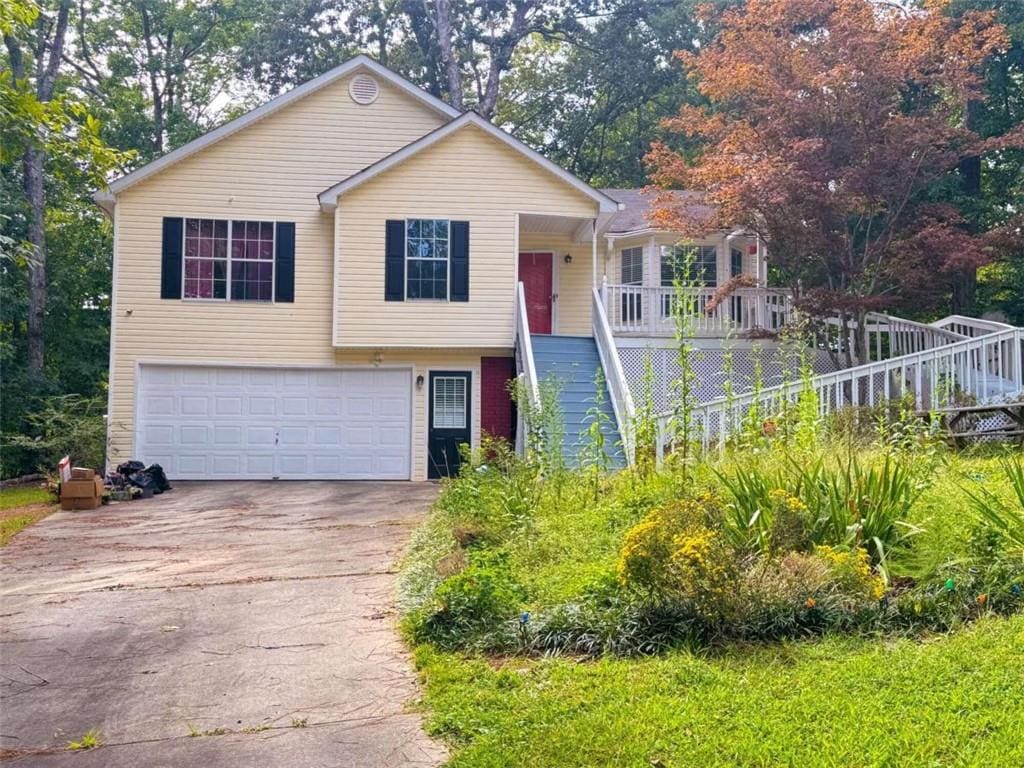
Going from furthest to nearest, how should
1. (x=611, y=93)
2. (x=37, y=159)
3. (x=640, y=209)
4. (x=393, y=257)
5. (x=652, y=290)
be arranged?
(x=611, y=93) → (x=37, y=159) → (x=640, y=209) → (x=652, y=290) → (x=393, y=257)

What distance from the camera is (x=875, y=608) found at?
4406mm

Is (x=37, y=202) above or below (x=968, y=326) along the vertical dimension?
above

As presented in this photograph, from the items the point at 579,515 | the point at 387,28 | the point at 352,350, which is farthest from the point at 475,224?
the point at 387,28

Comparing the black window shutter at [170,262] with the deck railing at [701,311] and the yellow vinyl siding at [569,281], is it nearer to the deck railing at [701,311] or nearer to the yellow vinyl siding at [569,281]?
the yellow vinyl siding at [569,281]

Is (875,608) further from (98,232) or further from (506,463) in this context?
(98,232)

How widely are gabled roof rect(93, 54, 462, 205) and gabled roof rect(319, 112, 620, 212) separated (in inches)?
50.4

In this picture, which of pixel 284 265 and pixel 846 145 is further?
pixel 284 265

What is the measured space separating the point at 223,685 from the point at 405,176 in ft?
37.6

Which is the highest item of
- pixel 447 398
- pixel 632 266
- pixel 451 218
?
pixel 451 218

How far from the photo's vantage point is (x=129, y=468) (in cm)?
1309

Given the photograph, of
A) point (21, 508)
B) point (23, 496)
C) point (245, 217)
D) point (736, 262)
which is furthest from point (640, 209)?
point (23, 496)

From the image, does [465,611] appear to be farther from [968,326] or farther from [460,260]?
[968,326]

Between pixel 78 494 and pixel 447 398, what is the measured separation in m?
6.22

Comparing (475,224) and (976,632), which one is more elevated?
(475,224)
